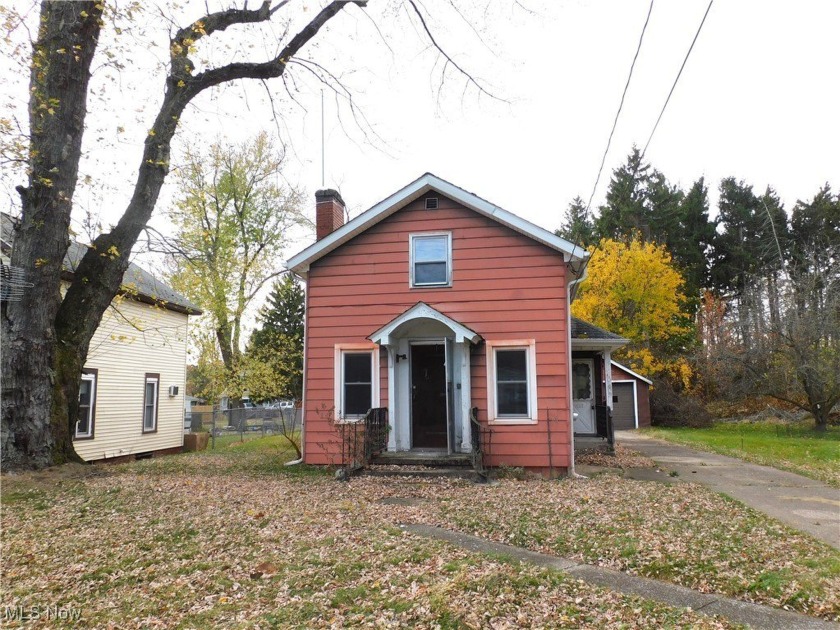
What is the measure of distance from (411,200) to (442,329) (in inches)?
105

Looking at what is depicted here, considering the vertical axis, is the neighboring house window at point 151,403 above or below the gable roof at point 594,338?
below

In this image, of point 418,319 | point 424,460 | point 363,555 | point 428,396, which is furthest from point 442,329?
point 363,555

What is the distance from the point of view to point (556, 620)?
3801 millimetres

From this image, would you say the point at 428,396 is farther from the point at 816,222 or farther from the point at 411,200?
the point at 816,222

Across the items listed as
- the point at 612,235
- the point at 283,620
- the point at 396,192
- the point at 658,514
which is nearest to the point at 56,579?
the point at 283,620

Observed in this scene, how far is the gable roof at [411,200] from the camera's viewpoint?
34.7 ft

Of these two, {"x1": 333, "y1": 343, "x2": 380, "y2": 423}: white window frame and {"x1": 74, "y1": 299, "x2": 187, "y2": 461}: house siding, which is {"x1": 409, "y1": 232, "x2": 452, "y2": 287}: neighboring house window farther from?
{"x1": 74, "y1": 299, "x2": 187, "y2": 461}: house siding

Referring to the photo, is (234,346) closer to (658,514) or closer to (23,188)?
(23,188)

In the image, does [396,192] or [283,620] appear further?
[396,192]

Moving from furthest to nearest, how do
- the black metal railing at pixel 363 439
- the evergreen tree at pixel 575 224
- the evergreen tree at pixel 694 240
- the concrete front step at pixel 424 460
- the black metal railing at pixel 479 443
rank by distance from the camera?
1. the evergreen tree at pixel 575 224
2. the evergreen tree at pixel 694 240
3. the black metal railing at pixel 363 439
4. the concrete front step at pixel 424 460
5. the black metal railing at pixel 479 443

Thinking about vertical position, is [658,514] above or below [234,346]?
below

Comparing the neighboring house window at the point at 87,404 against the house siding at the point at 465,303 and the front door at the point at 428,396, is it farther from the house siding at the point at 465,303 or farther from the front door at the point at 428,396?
the front door at the point at 428,396

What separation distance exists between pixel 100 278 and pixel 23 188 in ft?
5.78

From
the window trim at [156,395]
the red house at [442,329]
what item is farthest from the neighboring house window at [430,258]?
the window trim at [156,395]
